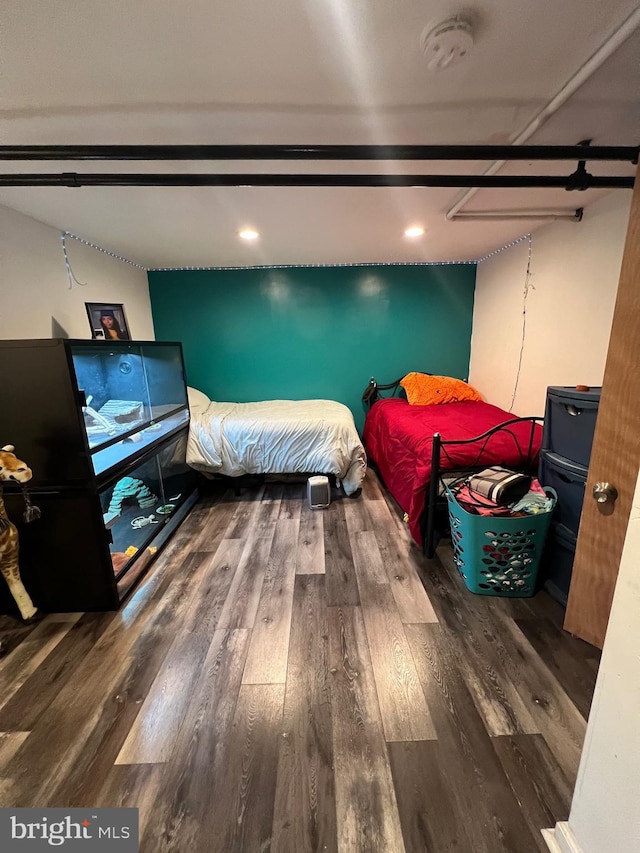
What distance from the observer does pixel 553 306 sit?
2527 mm

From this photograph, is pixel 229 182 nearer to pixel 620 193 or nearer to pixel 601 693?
pixel 601 693

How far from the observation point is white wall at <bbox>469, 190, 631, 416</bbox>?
206cm

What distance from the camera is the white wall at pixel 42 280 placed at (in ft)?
6.59

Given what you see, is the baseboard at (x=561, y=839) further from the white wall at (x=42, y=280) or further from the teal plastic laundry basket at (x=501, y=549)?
the white wall at (x=42, y=280)

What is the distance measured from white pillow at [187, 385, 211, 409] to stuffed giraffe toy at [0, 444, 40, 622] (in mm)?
1901

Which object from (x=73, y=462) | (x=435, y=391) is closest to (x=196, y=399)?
(x=73, y=462)

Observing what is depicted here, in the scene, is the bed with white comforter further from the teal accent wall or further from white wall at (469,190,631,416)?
white wall at (469,190,631,416)

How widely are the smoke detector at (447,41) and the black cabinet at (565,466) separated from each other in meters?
1.38

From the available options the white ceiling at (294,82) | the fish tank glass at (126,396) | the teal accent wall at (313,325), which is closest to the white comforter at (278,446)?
the fish tank glass at (126,396)

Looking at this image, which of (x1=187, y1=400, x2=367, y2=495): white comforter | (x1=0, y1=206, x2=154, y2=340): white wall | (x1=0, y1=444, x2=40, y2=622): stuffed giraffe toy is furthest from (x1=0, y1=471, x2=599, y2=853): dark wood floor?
(x1=0, y1=206, x2=154, y2=340): white wall

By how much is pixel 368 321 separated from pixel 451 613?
3145 mm

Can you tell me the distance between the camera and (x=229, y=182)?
1.21 meters

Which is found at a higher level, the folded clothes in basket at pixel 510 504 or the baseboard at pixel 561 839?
the folded clothes in basket at pixel 510 504

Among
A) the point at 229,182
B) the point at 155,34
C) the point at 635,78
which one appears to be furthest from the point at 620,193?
the point at 155,34
